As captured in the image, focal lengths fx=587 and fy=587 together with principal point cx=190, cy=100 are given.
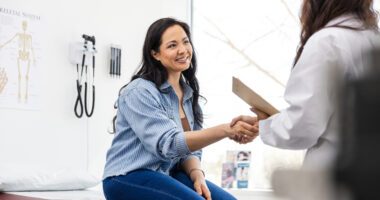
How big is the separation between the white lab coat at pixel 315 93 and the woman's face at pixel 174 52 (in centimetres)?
98

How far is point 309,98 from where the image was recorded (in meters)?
1.56

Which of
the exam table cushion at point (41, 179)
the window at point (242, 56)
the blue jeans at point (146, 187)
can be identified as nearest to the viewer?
the blue jeans at point (146, 187)

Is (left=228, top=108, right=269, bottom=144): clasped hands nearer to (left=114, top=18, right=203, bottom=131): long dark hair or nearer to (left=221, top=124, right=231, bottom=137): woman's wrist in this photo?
(left=221, top=124, right=231, bottom=137): woman's wrist

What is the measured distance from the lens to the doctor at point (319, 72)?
156cm

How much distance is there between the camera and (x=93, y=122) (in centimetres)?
397

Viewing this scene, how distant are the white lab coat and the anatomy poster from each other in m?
2.16

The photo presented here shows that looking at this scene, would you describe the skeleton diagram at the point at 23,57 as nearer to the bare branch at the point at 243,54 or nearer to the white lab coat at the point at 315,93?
the bare branch at the point at 243,54

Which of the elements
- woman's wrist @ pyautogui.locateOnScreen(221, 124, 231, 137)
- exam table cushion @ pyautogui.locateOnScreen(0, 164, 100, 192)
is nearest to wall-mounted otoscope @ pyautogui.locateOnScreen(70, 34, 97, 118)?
exam table cushion @ pyautogui.locateOnScreen(0, 164, 100, 192)

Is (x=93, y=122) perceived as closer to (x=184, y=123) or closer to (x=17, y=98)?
(x=17, y=98)

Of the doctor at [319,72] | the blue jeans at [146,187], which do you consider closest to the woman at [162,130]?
the blue jeans at [146,187]

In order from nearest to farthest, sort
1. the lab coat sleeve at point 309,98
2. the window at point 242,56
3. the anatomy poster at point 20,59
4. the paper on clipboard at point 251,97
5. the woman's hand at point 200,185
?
the lab coat sleeve at point 309,98, the paper on clipboard at point 251,97, the woman's hand at point 200,185, the anatomy poster at point 20,59, the window at point 242,56

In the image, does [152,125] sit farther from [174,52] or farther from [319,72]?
[319,72]

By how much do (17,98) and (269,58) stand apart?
1.86 meters

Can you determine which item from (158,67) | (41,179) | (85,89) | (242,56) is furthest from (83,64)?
(158,67)
